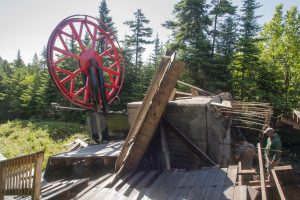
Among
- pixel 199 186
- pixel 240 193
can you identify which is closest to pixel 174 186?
pixel 199 186

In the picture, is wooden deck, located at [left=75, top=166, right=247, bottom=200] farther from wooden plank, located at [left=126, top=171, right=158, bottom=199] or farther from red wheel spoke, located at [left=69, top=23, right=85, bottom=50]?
red wheel spoke, located at [left=69, top=23, right=85, bottom=50]

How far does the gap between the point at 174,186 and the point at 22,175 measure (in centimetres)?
274

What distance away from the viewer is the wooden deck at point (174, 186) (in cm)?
472

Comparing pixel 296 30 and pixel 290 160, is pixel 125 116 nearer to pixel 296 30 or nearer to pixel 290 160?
pixel 290 160

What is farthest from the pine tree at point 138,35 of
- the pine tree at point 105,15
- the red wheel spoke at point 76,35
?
the red wheel spoke at point 76,35

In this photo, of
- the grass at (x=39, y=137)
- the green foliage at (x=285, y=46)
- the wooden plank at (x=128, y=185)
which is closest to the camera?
the wooden plank at (x=128, y=185)

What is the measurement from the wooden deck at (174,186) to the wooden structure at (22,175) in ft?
3.74

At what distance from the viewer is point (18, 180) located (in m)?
4.36

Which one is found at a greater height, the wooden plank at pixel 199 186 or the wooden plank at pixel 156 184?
the wooden plank at pixel 199 186

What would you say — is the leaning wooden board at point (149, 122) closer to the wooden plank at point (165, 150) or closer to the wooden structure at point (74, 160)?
the wooden plank at point (165, 150)

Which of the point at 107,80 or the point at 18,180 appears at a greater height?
the point at 107,80

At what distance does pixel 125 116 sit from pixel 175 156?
3817mm

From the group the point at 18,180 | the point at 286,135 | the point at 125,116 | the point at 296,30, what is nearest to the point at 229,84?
the point at 286,135

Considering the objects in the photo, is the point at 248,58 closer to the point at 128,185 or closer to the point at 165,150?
the point at 165,150
